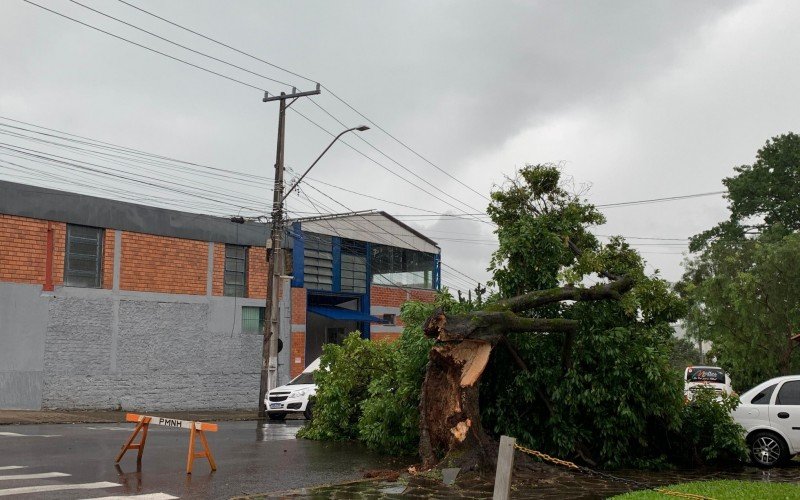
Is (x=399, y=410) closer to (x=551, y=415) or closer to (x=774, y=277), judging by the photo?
(x=551, y=415)

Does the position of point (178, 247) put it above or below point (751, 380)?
above

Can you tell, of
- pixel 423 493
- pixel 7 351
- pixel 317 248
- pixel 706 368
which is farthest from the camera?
pixel 317 248

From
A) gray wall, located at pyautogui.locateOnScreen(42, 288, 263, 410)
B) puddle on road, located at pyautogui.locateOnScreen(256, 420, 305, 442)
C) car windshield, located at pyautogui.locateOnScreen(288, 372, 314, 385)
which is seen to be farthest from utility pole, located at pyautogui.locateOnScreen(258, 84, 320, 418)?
gray wall, located at pyautogui.locateOnScreen(42, 288, 263, 410)

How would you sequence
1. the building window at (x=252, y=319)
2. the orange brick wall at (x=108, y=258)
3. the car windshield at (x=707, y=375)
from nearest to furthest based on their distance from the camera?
the car windshield at (x=707, y=375)
the orange brick wall at (x=108, y=258)
the building window at (x=252, y=319)

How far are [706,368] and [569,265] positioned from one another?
16.9 metres

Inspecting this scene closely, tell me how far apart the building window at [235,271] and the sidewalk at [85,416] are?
4.83 metres

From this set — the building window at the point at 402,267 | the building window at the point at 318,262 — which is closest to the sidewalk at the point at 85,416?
the building window at the point at 318,262

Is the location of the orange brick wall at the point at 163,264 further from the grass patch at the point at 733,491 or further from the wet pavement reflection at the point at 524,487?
the grass patch at the point at 733,491

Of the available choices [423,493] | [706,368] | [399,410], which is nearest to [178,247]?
[399,410]

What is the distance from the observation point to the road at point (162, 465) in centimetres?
1024

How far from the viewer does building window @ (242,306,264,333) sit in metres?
32.4

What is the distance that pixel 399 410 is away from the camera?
1457 centimetres

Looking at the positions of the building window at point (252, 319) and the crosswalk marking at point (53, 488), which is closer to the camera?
the crosswalk marking at point (53, 488)

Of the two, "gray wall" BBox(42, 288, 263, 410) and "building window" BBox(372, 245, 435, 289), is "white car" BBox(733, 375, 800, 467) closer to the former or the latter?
"gray wall" BBox(42, 288, 263, 410)
